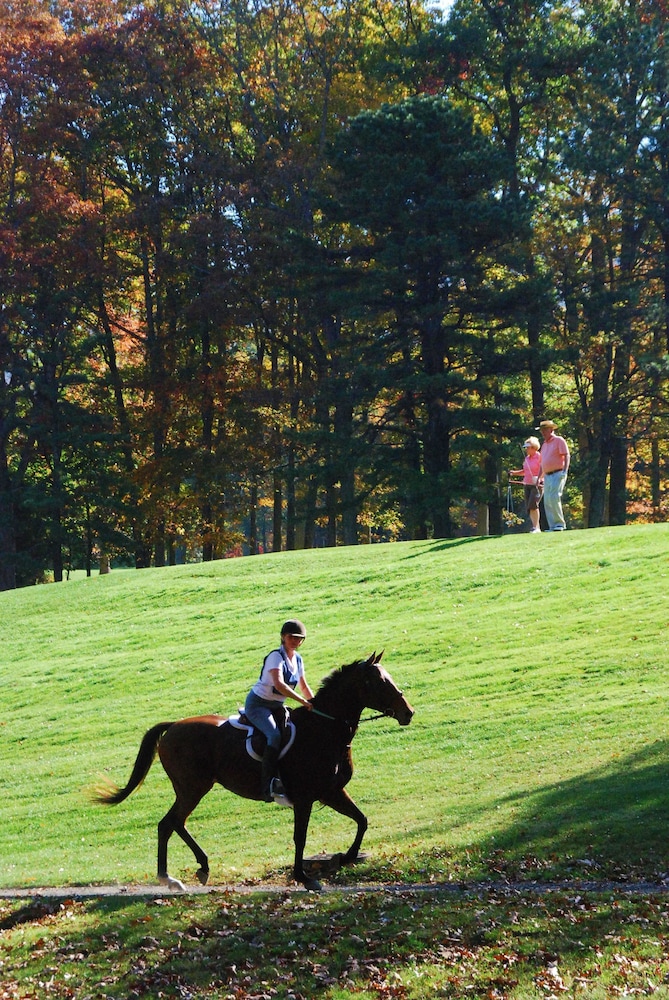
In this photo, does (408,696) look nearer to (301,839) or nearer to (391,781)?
(391,781)

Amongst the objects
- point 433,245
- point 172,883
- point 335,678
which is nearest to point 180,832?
point 172,883

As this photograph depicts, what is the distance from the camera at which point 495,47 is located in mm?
48875

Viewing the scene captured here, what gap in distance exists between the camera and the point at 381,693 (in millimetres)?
12070

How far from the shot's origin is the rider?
12102mm

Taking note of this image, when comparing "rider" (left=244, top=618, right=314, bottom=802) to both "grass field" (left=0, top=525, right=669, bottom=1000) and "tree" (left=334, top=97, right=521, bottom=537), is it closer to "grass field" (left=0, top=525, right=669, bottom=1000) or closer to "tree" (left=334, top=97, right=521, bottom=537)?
"grass field" (left=0, top=525, right=669, bottom=1000)

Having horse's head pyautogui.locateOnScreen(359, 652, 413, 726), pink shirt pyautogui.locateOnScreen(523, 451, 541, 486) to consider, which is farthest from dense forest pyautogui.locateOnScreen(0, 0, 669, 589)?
horse's head pyautogui.locateOnScreen(359, 652, 413, 726)

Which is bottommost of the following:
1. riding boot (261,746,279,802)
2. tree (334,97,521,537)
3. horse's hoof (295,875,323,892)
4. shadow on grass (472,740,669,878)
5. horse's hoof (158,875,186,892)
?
horse's hoof (158,875,186,892)

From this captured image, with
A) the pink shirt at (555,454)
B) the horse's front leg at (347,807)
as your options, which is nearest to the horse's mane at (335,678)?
the horse's front leg at (347,807)

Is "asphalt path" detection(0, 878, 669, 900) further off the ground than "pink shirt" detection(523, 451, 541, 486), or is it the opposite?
"pink shirt" detection(523, 451, 541, 486)

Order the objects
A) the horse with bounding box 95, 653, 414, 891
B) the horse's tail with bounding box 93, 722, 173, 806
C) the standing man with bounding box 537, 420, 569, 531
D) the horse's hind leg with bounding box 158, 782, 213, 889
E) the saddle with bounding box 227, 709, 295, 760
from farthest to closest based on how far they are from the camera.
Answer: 1. the standing man with bounding box 537, 420, 569, 531
2. the horse's tail with bounding box 93, 722, 173, 806
3. the horse's hind leg with bounding box 158, 782, 213, 889
4. the saddle with bounding box 227, 709, 295, 760
5. the horse with bounding box 95, 653, 414, 891

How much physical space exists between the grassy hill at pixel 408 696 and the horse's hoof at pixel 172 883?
0.73 m

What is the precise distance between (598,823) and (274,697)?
429 centimetres

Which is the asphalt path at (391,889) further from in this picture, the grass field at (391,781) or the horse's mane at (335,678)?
the horse's mane at (335,678)

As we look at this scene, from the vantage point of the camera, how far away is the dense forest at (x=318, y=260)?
43.6 metres
